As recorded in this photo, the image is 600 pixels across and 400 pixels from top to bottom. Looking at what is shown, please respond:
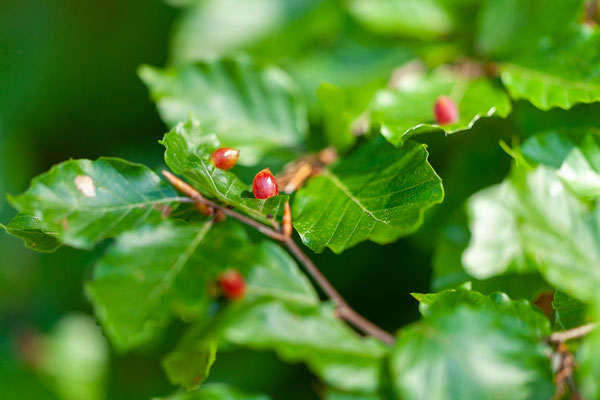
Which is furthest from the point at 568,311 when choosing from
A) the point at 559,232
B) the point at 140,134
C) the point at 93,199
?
the point at 140,134

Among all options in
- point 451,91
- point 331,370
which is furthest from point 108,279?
point 451,91

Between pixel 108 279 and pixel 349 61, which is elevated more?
pixel 108 279

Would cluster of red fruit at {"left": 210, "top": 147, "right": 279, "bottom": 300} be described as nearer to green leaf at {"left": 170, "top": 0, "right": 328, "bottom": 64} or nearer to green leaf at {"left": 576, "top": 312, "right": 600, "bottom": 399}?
green leaf at {"left": 576, "top": 312, "right": 600, "bottom": 399}

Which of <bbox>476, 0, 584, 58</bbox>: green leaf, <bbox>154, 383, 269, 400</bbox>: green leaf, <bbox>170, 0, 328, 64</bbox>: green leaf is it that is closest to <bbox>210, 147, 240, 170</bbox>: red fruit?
<bbox>154, 383, 269, 400</bbox>: green leaf

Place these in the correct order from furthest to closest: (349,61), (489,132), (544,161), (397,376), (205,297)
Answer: (349,61) → (489,132) → (544,161) → (205,297) → (397,376)

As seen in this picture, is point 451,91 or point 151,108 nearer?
point 451,91

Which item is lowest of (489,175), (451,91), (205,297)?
(489,175)

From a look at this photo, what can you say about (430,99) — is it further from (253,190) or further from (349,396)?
(349,396)

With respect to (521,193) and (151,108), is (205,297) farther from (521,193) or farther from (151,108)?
(151,108)
